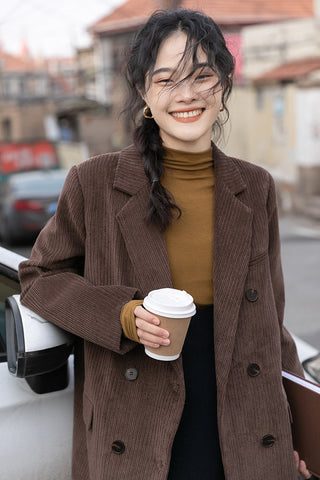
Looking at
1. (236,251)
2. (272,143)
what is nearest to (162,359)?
(236,251)

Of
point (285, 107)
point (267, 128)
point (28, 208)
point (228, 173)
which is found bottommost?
point (28, 208)

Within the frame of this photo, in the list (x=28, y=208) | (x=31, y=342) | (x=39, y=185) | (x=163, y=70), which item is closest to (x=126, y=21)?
(x=39, y=185)

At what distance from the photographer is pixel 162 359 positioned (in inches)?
58.9

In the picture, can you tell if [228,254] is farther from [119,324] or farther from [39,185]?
[39,185]

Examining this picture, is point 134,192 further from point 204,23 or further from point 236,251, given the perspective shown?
point 204,23

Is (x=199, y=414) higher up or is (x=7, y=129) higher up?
(x=199, y=414)

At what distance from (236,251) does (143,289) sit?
0.28m

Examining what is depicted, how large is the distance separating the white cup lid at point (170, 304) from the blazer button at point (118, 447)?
1.31 ft

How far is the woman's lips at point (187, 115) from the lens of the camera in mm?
1672

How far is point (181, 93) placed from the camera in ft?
5.39

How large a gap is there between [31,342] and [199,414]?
1.60ft

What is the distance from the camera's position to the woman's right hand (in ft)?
4.78

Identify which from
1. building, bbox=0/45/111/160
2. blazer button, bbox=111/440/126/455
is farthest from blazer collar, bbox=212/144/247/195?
building, bbox=0/45/111/160

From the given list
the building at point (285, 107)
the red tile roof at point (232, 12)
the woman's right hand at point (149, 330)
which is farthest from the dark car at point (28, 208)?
the red tile roof at point (232, 12)
